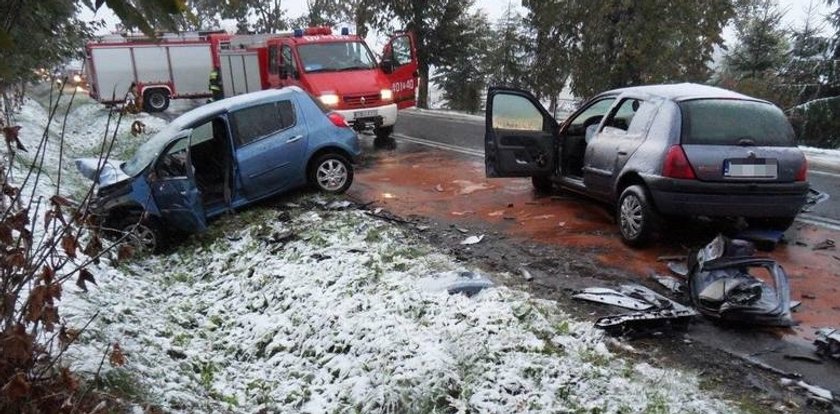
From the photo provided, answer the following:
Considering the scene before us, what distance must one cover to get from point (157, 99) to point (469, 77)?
1553 centimetres

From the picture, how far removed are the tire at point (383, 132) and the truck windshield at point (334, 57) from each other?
146 cm

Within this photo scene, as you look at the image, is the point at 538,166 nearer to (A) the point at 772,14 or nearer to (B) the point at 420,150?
(B) the point at 420,150

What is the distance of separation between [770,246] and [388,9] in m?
23.8

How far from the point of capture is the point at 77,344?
167 inches

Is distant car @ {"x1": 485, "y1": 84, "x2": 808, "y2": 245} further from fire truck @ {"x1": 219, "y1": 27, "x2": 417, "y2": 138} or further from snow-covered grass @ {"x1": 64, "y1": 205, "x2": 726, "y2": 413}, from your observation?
fire truck @ {"x1": 219, "y1": 27, "x2": 417, "y2": 138}

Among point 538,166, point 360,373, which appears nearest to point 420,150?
point 538,166

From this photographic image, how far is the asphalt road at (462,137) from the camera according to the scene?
7352 mm

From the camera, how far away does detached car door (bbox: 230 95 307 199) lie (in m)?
7.91

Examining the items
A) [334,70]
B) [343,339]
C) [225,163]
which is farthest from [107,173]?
[334,70]

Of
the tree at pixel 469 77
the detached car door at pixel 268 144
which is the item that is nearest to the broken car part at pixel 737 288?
the detached car door at pixel 268 144

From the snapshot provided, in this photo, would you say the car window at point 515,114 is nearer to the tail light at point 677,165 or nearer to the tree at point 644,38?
the tail light at point 677,165

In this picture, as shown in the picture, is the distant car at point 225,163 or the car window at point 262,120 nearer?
the distant car at point 225,163

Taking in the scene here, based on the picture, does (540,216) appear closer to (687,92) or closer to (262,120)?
(687,92)

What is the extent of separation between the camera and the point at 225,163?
7949mm
